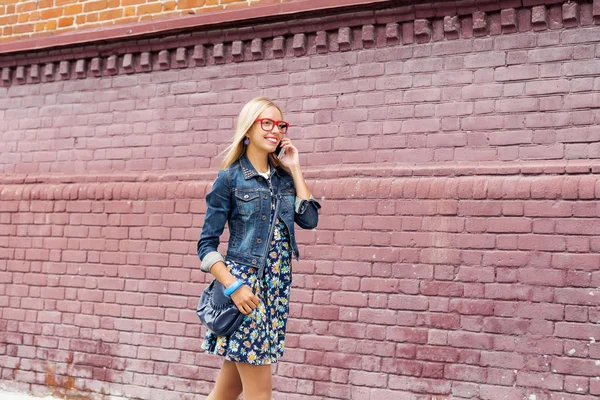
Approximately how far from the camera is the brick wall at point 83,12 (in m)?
7.20

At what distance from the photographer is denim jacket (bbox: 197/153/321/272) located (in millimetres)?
4219

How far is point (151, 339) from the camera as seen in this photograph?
23.4 ft

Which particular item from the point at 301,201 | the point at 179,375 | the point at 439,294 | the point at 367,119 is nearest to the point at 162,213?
the point at 179,375

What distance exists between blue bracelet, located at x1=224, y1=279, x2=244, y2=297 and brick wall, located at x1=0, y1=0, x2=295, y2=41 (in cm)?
333

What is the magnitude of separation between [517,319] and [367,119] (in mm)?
1855

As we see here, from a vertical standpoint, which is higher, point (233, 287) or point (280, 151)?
point (280, 151)

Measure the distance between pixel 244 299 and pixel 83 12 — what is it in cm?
471

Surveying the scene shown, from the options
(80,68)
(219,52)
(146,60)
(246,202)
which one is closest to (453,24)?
(219,52)

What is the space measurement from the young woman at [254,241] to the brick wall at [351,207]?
6.08ft

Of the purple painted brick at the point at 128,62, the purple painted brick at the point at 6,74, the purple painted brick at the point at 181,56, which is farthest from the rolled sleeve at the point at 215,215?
the purple painted brick at the point at 6,74

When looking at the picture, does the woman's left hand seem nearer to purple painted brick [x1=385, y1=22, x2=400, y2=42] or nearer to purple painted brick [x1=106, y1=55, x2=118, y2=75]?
purple painted brick [x1=385, y1=22, x2=400, y2=42]

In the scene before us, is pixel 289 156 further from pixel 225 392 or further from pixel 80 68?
pixel 80 68

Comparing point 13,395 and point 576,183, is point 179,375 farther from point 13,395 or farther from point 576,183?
point 576,183

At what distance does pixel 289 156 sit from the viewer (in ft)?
14.7
